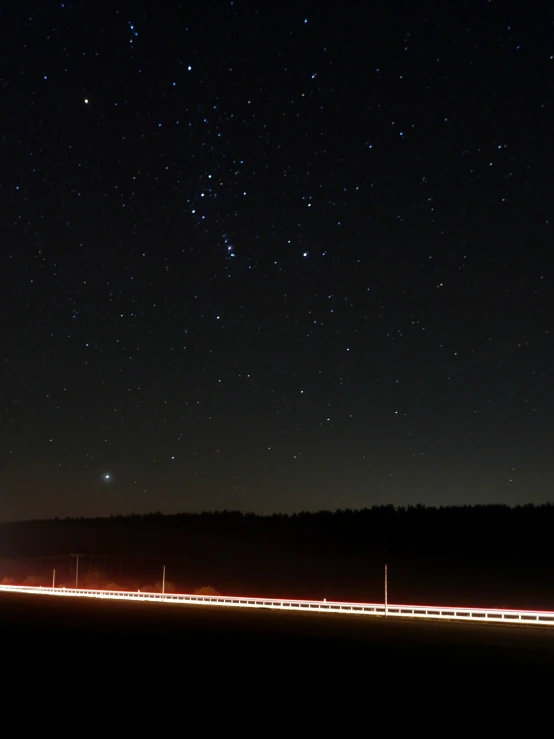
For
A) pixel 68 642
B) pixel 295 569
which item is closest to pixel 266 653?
pixel 68 642

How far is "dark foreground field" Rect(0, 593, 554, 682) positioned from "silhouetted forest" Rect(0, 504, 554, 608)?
86.8 ft

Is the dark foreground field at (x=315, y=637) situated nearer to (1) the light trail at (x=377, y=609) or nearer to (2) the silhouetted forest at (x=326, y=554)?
(1) the light trail at (x=377, y=609)

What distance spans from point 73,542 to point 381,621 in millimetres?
120386

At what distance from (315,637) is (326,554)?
8552 centimetres

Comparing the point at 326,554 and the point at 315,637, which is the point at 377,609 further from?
the point at 326,554

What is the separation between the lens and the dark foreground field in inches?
711

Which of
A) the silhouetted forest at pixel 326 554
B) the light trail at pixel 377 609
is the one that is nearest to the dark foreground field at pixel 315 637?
Answer: the light trail at pixel 377 609

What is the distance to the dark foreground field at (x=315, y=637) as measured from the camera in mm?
18047

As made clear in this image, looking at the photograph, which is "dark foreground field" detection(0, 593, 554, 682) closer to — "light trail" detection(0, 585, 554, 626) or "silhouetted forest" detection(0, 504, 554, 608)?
"light trail" detection(0, 585, 554, 626)

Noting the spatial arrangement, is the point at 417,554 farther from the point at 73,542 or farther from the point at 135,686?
the point at 135,686

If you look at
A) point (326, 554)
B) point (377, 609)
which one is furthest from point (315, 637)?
point (326, 554)

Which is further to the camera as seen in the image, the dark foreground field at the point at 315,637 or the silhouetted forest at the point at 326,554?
the silhouetted forest at the point at 326,554

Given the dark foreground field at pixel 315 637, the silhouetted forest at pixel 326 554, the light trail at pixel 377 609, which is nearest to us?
the dark foreground field at pixel 315 637

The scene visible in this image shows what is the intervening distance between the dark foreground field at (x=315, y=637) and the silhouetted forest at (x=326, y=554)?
26.5m
